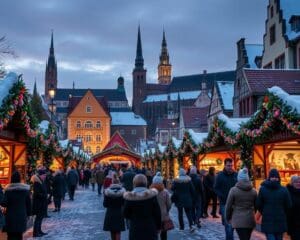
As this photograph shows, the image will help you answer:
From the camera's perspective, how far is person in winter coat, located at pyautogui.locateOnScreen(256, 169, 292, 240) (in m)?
8.45

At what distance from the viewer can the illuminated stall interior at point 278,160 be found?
15.8m

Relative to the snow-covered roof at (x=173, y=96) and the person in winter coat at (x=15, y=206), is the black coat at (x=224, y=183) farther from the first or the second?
the snow-covered roof at (x=173, y=96)

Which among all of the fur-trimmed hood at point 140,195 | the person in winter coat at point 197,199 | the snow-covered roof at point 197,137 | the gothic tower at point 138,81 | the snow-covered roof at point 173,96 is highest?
the gothic tower at point 138,81

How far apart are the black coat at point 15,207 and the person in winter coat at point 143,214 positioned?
2.98m

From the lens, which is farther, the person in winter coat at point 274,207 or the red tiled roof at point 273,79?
the red tiled roof at point 273,79

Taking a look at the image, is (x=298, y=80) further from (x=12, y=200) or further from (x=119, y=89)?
(x=119, y=89)

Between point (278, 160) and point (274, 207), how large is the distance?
8.57m

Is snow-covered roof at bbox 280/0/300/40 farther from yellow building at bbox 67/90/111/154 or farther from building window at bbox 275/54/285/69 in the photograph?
yellow building at bbox 67/90/111/154

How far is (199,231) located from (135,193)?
268 inches

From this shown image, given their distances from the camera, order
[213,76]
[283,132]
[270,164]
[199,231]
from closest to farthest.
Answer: [283,132], [199,231], [270,164], [213,76]

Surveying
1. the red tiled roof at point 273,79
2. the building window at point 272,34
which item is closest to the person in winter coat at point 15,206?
the red tiled roof at point 273,79

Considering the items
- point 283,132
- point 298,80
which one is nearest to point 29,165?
point 283,132

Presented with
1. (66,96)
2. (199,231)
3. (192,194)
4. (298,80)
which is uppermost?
(66,96)

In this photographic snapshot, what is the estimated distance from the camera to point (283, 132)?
13.2m
